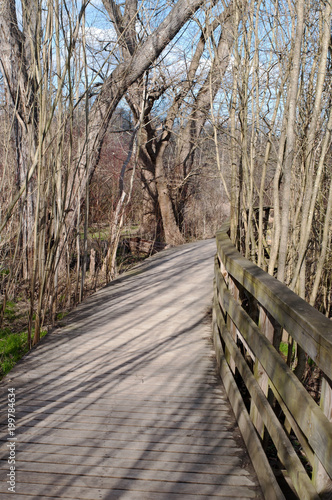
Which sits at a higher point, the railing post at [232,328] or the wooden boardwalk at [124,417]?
the railing post at [232,328]

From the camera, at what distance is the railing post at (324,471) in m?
1.58

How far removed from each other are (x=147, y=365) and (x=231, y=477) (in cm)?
164

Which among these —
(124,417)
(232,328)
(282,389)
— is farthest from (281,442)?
(232,328)

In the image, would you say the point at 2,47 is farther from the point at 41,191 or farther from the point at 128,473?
the point at 128,473

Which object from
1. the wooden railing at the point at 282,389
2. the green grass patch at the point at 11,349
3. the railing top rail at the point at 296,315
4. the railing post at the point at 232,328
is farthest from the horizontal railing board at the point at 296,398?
the green grass patch at the point at 11,349

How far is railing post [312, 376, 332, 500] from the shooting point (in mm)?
1575

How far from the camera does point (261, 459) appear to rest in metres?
2.35

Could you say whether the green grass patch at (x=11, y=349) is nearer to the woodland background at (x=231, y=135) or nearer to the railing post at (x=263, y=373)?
the woodland background at (x=231, y=135)

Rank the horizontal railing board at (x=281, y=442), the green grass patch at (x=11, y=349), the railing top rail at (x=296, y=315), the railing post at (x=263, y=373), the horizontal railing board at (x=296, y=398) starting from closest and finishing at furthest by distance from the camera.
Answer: the horizontal railing board at (x=296, y=398), the railing top rail at (x=296, y=315), the horizontal railing board at (x=281, y=442), the railing post at (x=263, y=373), the green grass patch at (x=11, y=349)

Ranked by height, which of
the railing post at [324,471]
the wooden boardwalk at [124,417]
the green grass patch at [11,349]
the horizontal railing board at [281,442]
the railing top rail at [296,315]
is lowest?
the green grass patch at [11,349]

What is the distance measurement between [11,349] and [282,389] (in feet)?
13.8

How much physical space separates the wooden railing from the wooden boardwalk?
0.16m

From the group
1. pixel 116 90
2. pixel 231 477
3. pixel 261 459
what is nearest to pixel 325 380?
pixel 261 459

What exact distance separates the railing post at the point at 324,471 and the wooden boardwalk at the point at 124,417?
0.74 meters
